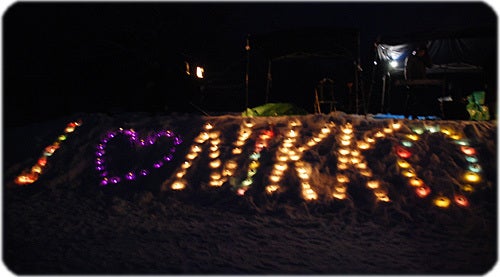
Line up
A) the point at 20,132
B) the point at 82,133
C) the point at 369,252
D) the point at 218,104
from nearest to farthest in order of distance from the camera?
1. the point at 369,252
2. the point at 82,133
3. the point at 20,132
4. the point at 218,104

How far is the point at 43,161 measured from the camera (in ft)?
23.0

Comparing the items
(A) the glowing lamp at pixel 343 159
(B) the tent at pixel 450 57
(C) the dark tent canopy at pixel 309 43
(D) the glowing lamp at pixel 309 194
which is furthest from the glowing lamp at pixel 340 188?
(B) the tent at pixel 450 57

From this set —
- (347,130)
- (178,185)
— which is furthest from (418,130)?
(178,185)

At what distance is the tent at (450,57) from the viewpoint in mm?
9875

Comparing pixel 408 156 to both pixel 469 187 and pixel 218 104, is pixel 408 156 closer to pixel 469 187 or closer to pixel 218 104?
pixel 469 187

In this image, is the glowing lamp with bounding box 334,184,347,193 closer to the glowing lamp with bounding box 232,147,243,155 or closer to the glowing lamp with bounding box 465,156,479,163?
the glowing lamp with bounding box 232,147,243,155

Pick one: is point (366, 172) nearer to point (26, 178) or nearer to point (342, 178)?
point (342, 178)

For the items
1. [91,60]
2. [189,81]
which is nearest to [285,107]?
[189,81]

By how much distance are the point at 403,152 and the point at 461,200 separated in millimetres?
1235

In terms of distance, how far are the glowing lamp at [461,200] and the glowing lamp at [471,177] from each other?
46 centimetres

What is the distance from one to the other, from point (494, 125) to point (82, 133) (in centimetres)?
824

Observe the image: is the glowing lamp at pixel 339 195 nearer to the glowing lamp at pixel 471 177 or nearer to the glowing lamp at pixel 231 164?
the glowing lamp at pixel 231 164

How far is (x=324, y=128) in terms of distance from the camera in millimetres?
6906

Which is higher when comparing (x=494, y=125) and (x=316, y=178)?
(x=494, y=125)
